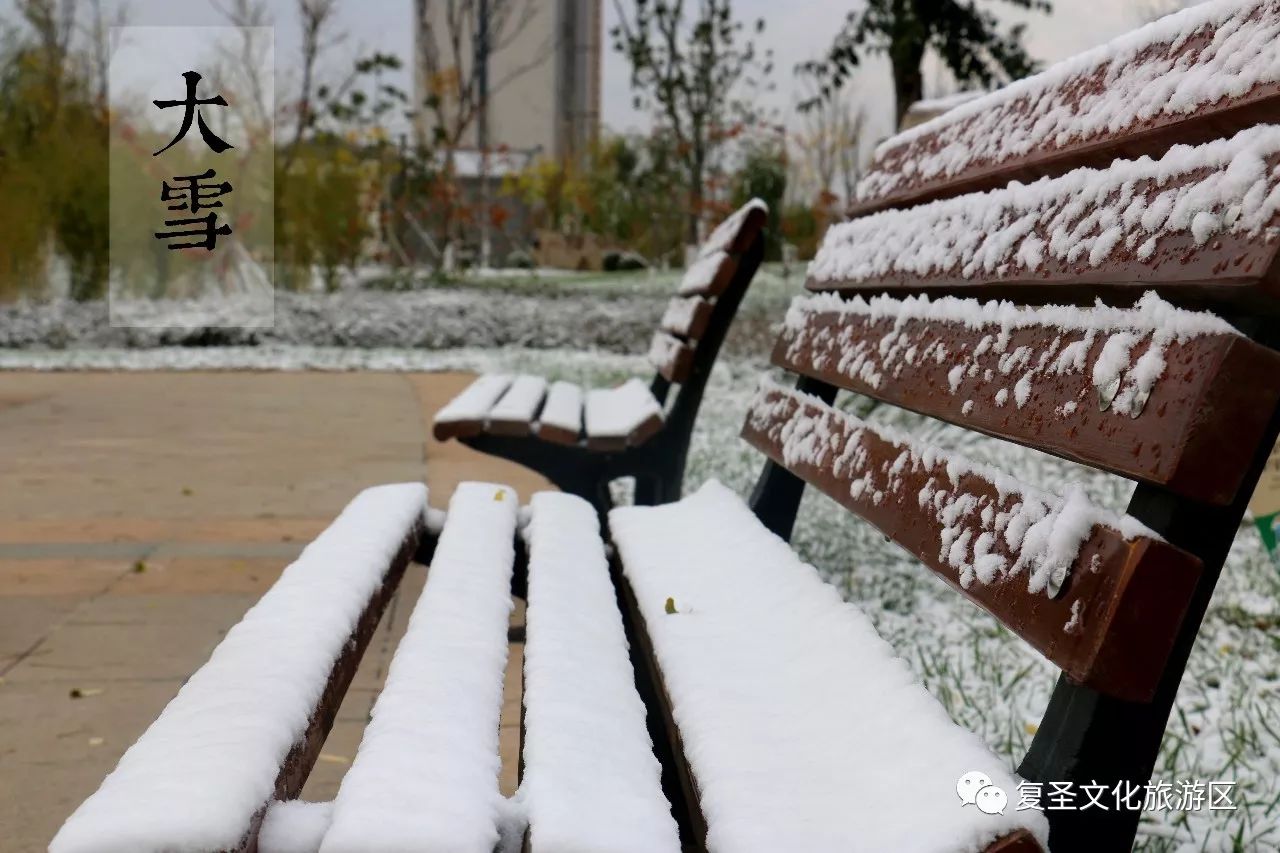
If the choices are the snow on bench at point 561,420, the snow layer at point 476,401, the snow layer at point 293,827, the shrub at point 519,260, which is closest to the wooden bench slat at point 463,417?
the snow layer at point 476,401

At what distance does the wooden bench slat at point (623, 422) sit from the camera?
2896 millimetres

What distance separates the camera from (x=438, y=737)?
39.1 inches

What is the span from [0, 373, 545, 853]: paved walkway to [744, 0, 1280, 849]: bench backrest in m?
1.02

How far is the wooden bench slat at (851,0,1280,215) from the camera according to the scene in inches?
38.0

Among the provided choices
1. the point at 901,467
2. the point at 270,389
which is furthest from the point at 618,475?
the point at 270,389

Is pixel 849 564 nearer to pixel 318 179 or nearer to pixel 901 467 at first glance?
pixel 901 467

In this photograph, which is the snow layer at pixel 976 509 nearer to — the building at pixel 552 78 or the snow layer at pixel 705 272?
the snow layer at pixel 705 272

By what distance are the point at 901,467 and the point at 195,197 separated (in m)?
9.66

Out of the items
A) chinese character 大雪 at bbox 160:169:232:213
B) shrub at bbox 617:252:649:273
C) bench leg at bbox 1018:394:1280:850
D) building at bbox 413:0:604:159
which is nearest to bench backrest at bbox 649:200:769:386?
bench leg at bbox 1018:394:1280:850

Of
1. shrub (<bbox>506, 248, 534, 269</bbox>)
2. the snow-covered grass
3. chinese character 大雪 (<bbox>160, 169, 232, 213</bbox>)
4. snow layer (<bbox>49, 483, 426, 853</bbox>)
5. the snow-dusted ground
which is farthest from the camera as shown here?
shrub (<bbox>506, 248, 534, 269</bbox>)

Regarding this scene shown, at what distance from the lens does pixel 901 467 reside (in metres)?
1.38

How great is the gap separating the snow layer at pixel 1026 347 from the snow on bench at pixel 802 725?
0.26 metres

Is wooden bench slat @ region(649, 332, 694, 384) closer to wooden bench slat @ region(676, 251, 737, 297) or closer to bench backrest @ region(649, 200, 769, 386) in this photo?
bench backrest @ region(649, 200, 769, 386)

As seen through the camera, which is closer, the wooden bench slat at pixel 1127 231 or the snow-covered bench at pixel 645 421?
the wooden bench slat at pixel 1127 231
